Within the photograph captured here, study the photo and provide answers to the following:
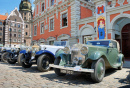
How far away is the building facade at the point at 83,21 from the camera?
967cm

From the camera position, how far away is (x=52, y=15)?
1670 cm

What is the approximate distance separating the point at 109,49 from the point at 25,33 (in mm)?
52028

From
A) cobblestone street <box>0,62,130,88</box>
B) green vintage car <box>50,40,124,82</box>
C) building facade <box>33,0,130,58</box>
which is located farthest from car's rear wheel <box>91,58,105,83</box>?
building facade <box>33,0,130,58</box>

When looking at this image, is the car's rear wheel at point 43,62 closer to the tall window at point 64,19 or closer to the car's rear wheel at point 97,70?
the car's rear wheel at point 97,70

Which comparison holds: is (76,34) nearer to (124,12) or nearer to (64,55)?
(124,12)

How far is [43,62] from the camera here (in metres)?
5.92

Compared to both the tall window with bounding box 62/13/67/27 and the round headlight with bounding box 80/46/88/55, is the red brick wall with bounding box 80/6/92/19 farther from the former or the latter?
the round headlight with bounding box 80/46/88/55

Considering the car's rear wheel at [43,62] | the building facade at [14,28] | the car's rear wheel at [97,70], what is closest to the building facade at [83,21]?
the car's rear wheel at [43,62]

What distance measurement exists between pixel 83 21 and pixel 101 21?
2278 mm

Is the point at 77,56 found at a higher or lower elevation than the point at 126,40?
lower

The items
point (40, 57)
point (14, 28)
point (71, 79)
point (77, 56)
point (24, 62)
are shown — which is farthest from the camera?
point (14, 28)

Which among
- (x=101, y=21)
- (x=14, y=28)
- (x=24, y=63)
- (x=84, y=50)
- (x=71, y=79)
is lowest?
(x=71, y=79)

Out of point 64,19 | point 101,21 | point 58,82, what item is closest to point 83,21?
point 101,21

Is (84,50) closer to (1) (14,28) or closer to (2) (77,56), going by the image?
(2) (77,56)
